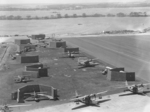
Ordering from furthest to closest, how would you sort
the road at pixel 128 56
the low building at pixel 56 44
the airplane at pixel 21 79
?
the low building at pixel 56 44 → the road at pixel 128 56 → the airplane at pixel 21 79

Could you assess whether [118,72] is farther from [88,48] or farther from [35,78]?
[88,48]

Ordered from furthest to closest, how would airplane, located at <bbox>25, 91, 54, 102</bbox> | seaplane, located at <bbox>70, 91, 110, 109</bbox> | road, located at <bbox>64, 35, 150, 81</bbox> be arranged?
road, located at <bbox>64, 35, 150, 81</bbox> < airplane, located at <bbox>25, 91, 54, 102</bbox> < seaplane, located at <bbox>70, 91, 110, 109</bbox>

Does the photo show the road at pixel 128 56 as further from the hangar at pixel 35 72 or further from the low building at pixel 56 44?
the hangar at pixel 35 72

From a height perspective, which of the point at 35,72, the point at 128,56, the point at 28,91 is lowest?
the point at 128,56

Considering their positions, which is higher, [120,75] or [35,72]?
[35,72]

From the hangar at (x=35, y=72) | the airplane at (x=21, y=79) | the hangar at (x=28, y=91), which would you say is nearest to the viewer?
the hangar at (x=28, y=91)

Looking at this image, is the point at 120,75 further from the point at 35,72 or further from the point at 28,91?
the point at 28,91

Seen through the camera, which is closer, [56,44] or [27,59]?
[27,59]

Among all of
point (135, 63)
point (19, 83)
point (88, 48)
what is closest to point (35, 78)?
point (19, 83)

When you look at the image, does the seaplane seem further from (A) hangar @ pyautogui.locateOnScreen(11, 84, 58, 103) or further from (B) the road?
(B) the road

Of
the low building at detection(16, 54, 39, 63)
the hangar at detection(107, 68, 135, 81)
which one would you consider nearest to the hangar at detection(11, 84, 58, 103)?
the hangar at detection(107, 68, 135, 81)

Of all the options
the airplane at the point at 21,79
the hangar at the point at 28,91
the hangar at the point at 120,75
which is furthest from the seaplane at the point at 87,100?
the airplane at the point at 21,79

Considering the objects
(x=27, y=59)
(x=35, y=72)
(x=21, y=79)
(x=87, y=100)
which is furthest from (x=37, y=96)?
(x=27, y=59)
